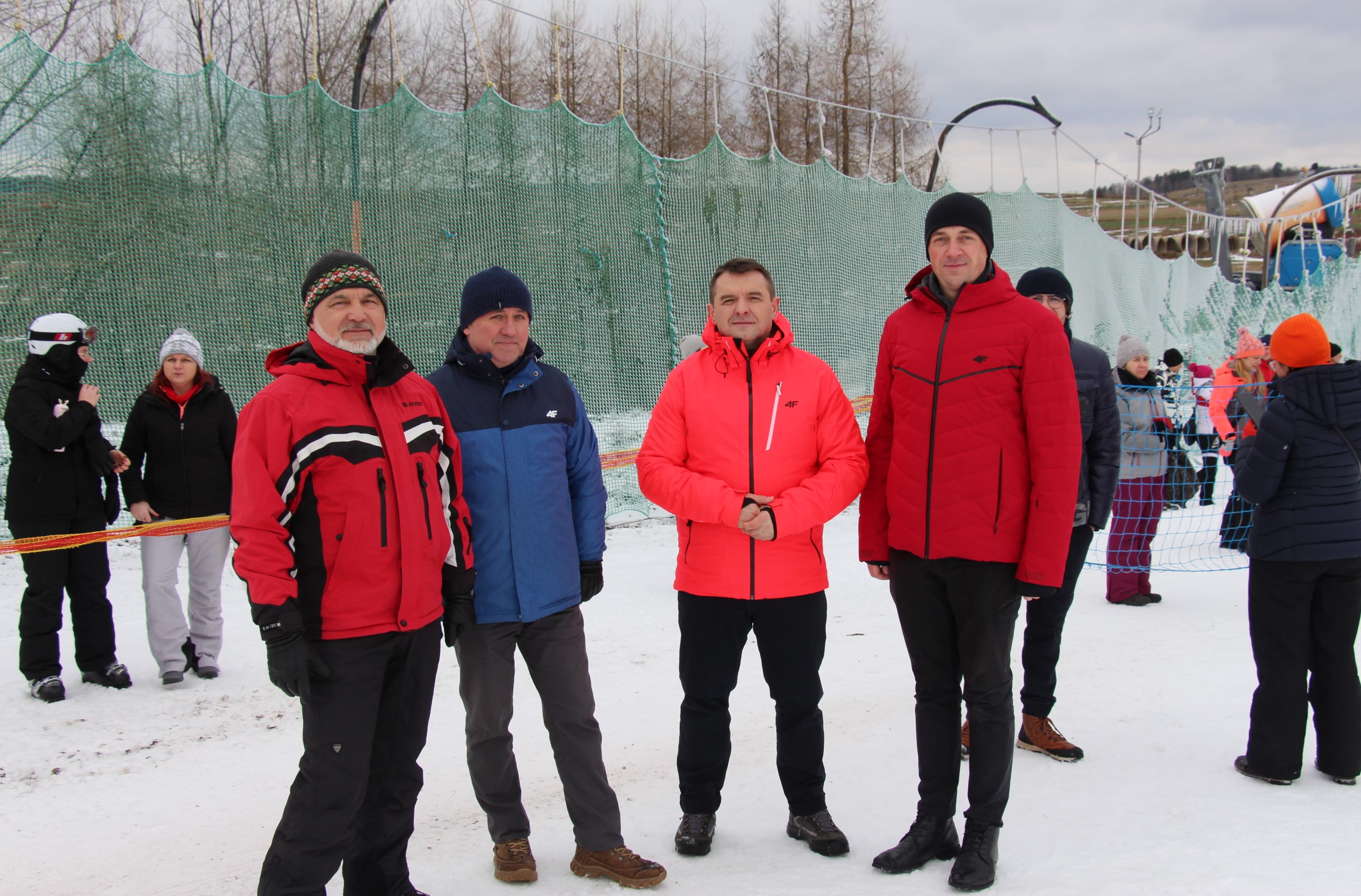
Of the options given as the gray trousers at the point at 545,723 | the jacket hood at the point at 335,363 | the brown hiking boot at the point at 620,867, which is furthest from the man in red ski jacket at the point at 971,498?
the jacket hood at the point at 335,363

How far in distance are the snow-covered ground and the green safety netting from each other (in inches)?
81.8

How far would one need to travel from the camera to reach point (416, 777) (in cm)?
257

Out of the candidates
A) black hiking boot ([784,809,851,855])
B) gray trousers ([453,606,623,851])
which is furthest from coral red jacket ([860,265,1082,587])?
gray trousers ([453,606,623,851])

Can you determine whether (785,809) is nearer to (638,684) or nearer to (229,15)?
(638,684)

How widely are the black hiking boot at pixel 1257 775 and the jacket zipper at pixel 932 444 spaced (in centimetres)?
178

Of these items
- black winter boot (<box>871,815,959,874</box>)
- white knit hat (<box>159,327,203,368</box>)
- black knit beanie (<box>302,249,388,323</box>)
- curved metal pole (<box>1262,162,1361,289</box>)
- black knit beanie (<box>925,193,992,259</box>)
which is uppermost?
curved metal pole (<box>1262,162,1361,289</box>)

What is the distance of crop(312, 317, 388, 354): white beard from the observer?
241 cm

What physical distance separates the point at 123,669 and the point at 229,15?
34.7ft

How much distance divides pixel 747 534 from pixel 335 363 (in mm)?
1289

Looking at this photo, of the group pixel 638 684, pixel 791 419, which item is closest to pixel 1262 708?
pixel 791 419

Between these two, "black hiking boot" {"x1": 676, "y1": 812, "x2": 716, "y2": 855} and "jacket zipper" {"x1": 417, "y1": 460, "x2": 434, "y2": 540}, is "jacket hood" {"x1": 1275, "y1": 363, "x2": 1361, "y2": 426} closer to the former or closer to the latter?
"black hiking boot" {"x1": 676, "y1": 812, "x2": 716, "y2": 855}

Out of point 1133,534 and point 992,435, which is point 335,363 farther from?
point 1133,534

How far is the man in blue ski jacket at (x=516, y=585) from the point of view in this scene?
8.96ft

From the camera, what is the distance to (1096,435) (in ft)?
12.2
